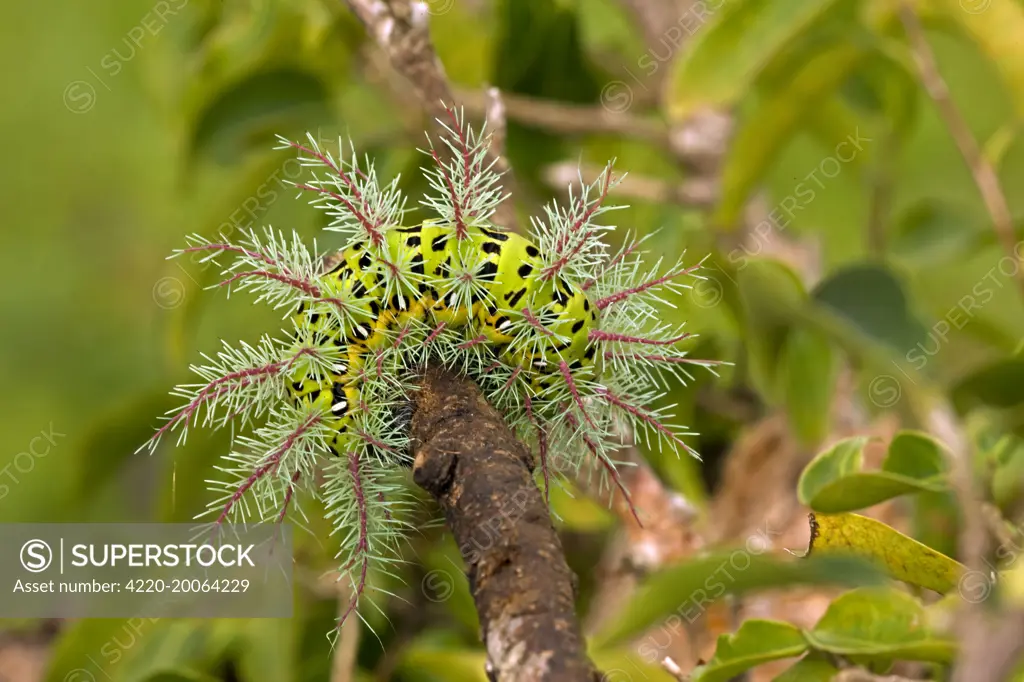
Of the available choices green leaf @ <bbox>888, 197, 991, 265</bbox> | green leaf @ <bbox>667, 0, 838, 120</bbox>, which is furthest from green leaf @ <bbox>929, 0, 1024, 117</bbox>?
green leaf @ <bbox>667, 0, 838, 120</bbox>

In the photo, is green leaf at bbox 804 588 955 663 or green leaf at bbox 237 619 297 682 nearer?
green leaf at bbox 804 588 955 663

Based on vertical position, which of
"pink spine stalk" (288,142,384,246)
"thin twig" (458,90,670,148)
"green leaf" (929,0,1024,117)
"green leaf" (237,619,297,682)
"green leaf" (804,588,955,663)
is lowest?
"green leaf" (237,619,297,682)

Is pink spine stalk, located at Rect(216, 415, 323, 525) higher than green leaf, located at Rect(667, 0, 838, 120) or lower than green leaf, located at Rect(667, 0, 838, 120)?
lower

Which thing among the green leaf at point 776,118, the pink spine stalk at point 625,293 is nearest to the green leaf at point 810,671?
the pink spine stalk at point 625,293

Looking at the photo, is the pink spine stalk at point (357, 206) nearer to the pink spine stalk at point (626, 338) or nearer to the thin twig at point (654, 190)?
the pink spine stalk at point (626, 338)

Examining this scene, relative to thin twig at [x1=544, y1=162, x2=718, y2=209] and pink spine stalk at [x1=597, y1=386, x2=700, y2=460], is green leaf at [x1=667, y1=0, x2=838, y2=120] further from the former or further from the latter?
pink spine stalk at [x1=597, y1=386, x2=700, y2=460]

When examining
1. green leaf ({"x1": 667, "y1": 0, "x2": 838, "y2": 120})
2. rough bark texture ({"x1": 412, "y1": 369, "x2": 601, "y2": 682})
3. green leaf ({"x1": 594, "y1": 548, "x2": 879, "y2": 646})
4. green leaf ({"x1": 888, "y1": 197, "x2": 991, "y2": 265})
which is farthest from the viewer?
green leaf ({"x1": 888, "y1": 197, "x2": 991, "y2": 265})

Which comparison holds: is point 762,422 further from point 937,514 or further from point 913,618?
point 913,618
